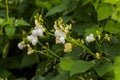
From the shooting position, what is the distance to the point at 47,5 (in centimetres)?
189

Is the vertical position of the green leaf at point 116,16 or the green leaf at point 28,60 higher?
the green leaf at point 116,16

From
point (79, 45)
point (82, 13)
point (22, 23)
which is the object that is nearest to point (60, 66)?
point (79, 45)

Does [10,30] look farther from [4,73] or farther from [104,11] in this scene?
[104,11]

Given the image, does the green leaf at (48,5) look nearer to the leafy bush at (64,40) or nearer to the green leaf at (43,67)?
the leafy bush at (64,40)

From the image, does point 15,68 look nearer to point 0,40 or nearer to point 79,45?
point 0,40

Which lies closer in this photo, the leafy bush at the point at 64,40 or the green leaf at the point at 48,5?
the leafy bush at the point at 64,40

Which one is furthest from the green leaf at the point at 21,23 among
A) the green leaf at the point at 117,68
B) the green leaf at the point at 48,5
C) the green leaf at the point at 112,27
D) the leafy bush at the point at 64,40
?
the green leaf at the point at 117,68

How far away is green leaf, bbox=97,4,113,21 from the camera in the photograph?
58.2 inches

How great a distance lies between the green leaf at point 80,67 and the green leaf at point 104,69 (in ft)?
0.10

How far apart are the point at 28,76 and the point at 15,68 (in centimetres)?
8

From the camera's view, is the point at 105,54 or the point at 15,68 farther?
the point at 15,68

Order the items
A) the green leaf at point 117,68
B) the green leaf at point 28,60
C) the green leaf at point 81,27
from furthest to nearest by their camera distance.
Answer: the green leaf at point 28,60
the green leaf at point 81,27
the green leaf at point 117,68

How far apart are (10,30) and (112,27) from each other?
21.8 inches

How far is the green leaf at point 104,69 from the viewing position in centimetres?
144
